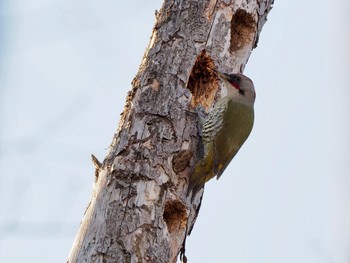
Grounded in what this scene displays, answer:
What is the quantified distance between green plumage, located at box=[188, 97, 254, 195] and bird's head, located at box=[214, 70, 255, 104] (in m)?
0.05

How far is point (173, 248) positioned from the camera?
4.30m

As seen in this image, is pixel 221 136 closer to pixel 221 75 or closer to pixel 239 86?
pixel 239 86

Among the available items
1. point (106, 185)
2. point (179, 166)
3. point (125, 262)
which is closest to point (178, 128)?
point (179, 166)

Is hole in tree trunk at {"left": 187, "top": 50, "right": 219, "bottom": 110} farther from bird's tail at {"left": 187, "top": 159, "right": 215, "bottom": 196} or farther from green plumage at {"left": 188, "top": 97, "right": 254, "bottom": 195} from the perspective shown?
bird's tail at {"left": 187, "top": 159, "right": 215, "bottom": 196}

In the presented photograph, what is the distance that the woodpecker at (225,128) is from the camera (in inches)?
188

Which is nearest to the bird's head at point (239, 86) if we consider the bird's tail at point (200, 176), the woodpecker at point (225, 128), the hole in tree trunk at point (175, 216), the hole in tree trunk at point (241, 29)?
the woodpecker at point (225, 128)

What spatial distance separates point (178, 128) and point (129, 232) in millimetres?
759

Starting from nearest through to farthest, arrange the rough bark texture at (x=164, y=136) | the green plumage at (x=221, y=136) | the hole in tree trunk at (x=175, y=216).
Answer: the rough bark texture at (x=164, y=136) → the hole in tree trunk at (x=175, y=216) → the green plumage at (x=221, y=136)

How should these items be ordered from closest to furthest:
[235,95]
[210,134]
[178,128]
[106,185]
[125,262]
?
[125,262] < [106,185] < [178,128] < [210,134] < [235,95]

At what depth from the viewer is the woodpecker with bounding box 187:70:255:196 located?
477 cm

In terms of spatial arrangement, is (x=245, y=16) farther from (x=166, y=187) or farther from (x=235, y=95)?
(x=166, y=187)

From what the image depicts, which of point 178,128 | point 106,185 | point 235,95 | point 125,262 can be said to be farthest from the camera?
point 235,95

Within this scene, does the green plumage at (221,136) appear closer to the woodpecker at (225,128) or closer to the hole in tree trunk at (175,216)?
the woodpecker at (225,128)

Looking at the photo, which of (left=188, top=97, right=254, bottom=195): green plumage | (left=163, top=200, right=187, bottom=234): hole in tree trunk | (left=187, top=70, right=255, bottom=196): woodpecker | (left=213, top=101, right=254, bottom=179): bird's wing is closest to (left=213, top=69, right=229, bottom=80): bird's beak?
(left=187, top=70, right=255, bottom=196): woodpecker
